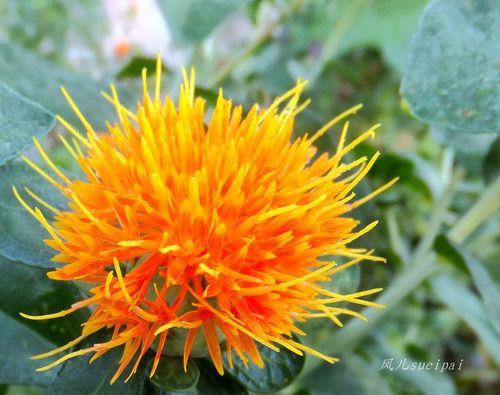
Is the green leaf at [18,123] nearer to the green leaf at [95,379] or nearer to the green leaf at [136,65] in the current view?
the green leaf at [95,379]

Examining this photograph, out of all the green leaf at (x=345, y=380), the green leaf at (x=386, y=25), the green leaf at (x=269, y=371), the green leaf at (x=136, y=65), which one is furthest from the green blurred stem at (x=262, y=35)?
the green leaf at (x=269, y=371)

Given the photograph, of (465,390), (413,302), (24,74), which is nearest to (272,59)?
(413,302)

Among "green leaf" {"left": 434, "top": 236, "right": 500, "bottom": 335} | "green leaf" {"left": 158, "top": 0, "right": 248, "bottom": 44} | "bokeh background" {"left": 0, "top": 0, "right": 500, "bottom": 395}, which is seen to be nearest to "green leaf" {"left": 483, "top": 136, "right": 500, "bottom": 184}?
"bokeh background" {"left": 0, "top": 0, "right": 500, "bottom": 395}

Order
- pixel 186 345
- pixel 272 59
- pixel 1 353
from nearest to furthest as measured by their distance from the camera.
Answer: pixel 186 345
pixel 1 353
pixel 272 59

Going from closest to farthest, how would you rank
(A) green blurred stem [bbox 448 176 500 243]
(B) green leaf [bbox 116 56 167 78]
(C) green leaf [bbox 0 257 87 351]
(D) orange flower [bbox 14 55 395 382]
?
(D) orange flower [bbox 14 55 395 382]
(C) green leaf [bbox 0 257 87 351]
(A) green blurred stem [bbox 448 176 500 243]
(B) green leaf [bbox 116 56 167 78]

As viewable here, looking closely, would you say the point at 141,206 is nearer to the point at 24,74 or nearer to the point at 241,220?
the point at 241,220

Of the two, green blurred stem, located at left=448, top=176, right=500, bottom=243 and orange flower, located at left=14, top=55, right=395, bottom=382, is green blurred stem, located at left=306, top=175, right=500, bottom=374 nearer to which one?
green blurred stem, located at left=448, top=176, right=500, bottom=243

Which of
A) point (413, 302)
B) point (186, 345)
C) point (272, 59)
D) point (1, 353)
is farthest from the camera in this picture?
point (272, 59)

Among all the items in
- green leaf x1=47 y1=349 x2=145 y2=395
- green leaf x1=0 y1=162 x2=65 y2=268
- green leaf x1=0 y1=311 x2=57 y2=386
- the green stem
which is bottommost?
the green stem
